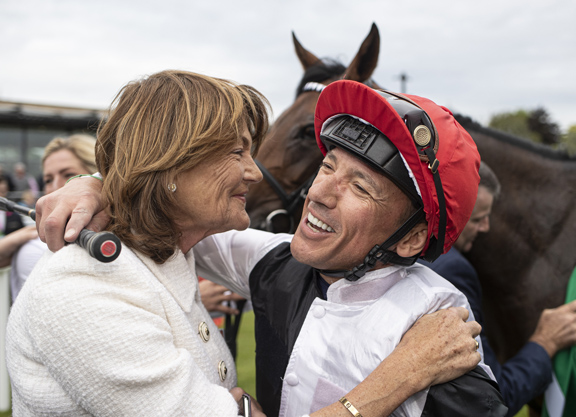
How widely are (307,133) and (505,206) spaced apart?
1.49 m

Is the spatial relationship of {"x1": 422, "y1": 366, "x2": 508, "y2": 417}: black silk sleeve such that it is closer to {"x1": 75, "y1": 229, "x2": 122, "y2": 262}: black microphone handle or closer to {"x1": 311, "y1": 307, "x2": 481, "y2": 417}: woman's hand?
{"x1": 311, "y1": 307, "x2": 481, "y2": 417}: woman's hand

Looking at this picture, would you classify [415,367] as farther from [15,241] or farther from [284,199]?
[15,241]

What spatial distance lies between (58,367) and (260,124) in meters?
1.17

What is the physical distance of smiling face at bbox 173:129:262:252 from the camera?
161cm

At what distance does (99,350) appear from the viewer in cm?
118

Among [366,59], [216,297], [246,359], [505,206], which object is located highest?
[366,59]

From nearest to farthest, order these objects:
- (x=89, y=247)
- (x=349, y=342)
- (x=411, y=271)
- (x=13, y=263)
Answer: (x=89, y=247)
(x=349, y=342)
(x=411, y=271)
(x=13, y=263)

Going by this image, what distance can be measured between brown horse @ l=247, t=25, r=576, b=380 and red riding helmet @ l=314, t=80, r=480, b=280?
1.62m

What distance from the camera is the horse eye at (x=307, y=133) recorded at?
3266 millimetres

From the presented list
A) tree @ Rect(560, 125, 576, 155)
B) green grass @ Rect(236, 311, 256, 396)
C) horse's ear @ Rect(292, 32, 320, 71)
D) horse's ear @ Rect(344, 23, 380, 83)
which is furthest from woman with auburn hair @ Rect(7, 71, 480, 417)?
green grass @ Rect(236, 311, 256, 396)

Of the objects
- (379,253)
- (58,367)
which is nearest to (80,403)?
(58,367)

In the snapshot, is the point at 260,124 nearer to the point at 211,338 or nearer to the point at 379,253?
the point at 379,253

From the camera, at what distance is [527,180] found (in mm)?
3137

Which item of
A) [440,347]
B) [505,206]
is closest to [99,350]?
[440,347]
